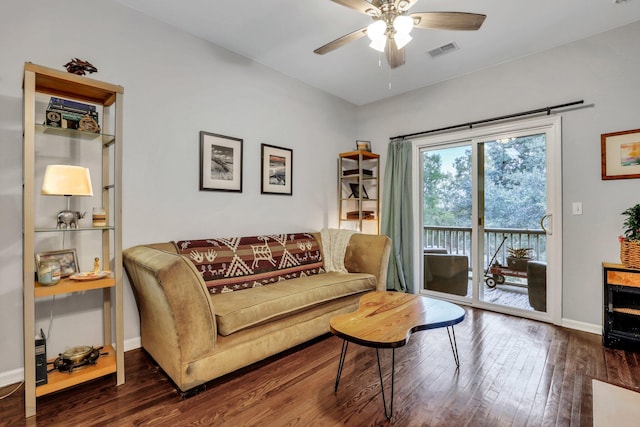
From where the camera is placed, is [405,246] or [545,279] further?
[405,246]

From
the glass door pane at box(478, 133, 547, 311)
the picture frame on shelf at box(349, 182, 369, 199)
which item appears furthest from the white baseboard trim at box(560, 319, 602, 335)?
the picture frame on shelf at box(349, 182, 369, 199)

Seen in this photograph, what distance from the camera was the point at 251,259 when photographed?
111 inches

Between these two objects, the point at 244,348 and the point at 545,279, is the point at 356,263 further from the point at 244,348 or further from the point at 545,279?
the point at 545,279

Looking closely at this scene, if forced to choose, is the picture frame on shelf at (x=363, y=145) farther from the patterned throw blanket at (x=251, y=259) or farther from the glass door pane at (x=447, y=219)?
the patterned throw blanket at (x=251, y=259)

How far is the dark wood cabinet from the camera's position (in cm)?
239

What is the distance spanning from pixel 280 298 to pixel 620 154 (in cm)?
319

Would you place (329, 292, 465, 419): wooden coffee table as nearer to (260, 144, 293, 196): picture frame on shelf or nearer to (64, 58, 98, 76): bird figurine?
(260, 144, 293, 196): picture frame on shelf

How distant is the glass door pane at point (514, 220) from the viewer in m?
3.17

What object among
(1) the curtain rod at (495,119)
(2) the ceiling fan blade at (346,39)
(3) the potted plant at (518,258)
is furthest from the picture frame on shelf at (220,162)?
(3) the potted plant at (518,258)

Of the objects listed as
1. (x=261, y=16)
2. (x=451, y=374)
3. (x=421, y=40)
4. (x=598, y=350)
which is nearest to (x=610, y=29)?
(x=421, y=40)

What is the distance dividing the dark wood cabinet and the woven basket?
0.04 meters

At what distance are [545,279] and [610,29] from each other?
93.9 inches

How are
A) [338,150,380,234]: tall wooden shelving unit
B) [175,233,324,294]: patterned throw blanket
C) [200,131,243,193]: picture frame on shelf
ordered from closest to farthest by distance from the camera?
[175,233,324,294]: patterned throw blanket → [200,131,243,193]: picture frame on shelf → [338,150,380,234]: tall wooden shelving unit

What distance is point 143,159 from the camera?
2.49 meters
